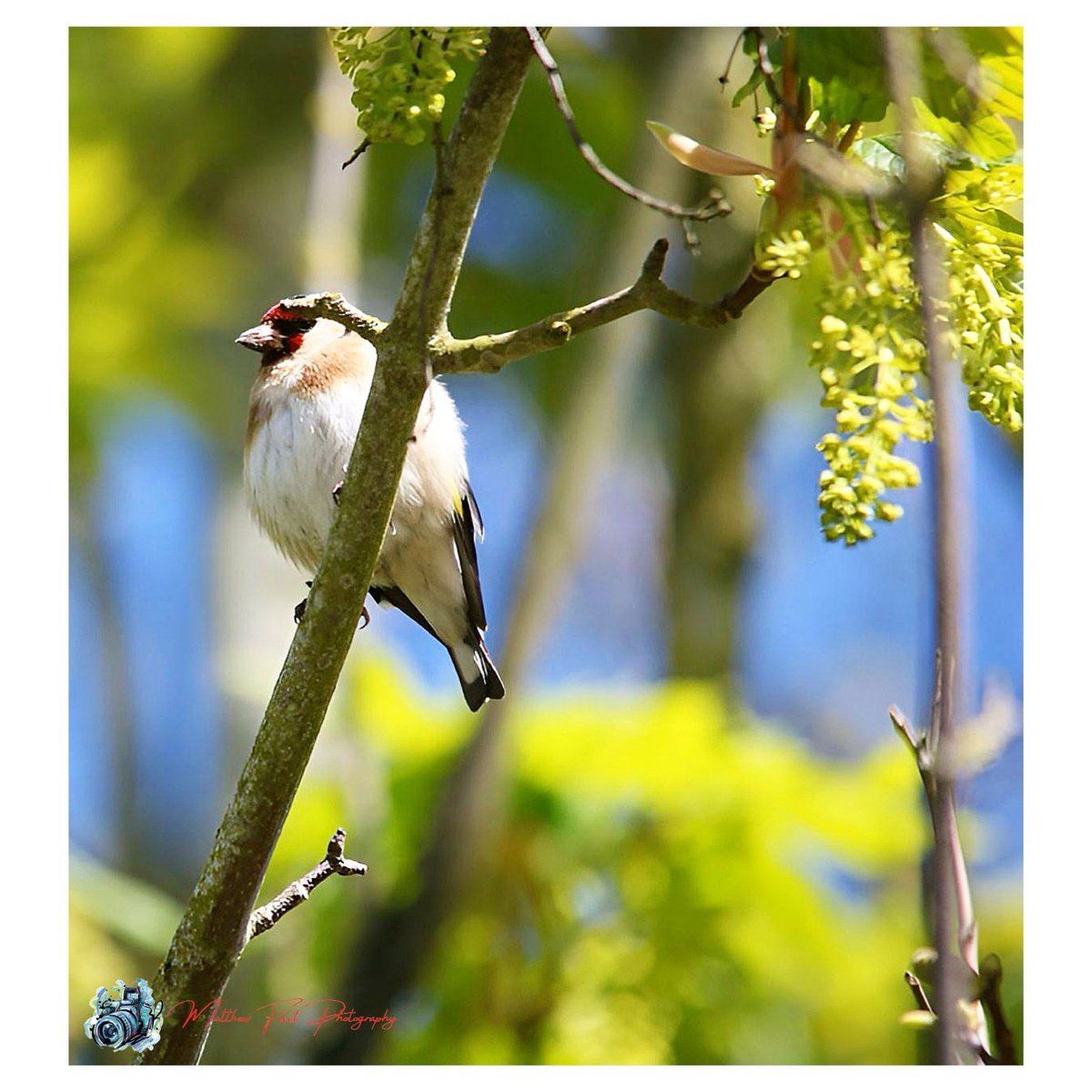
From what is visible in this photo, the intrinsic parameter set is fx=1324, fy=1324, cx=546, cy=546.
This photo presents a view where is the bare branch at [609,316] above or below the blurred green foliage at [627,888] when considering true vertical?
above

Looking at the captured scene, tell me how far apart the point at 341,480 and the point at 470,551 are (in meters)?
0.26

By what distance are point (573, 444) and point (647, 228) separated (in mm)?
452

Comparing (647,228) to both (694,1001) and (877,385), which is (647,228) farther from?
(877,385)

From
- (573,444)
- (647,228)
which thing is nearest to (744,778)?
(573,444)

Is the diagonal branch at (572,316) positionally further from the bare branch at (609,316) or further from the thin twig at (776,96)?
the thin twig at (776,96)

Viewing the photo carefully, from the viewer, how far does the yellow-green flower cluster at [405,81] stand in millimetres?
1088

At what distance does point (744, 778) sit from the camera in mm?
2494

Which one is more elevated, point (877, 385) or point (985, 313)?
point (985, 313)

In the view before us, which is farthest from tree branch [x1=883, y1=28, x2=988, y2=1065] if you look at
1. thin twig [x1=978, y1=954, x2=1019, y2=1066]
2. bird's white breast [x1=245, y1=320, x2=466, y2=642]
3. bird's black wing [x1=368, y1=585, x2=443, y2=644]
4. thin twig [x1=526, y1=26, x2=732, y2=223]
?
bird's black wing [x1=368, y1=585, x2=443, y2=644]

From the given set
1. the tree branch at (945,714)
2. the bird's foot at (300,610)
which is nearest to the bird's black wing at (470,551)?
the bird's foot at (300,610)

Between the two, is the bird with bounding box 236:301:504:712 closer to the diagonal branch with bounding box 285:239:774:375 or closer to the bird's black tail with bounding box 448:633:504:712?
the bird's black tail with bounding box 448:633:504:712

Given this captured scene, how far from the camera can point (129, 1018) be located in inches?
56.1

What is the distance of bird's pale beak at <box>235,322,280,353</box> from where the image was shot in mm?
2066

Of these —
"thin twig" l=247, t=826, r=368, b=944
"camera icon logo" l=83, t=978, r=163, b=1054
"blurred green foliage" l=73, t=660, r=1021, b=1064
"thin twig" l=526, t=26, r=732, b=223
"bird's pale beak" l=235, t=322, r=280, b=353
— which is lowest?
"camera icon logo" l=83, t=978, r=163, b=1054
